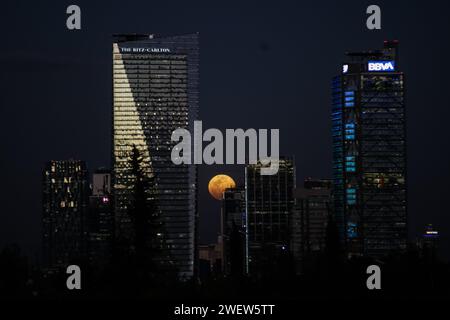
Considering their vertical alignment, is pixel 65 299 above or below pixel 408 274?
above

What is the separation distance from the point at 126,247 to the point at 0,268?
35702mm

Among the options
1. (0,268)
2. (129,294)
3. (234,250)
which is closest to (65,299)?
(129,294)

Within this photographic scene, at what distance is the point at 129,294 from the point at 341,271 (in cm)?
3728

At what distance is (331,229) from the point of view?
4427 inches

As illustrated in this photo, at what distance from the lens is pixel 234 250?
12769 cm
